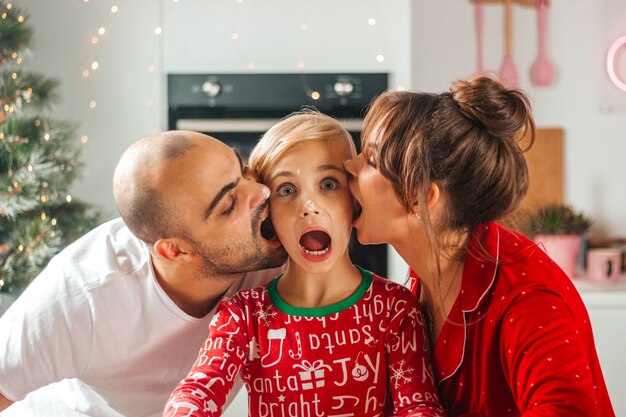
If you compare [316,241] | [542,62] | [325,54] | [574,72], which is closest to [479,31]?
[542,62]

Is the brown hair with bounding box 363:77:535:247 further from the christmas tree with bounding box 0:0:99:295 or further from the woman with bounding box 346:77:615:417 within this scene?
the christmas tree with bounding box 0:0:99:295

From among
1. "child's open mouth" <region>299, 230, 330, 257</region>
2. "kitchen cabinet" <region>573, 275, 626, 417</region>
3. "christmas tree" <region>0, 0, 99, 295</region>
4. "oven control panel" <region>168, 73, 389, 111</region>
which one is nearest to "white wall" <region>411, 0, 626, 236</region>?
"oven control panel" <region>168, 73, 389, 111</region>

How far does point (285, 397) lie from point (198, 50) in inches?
88.9

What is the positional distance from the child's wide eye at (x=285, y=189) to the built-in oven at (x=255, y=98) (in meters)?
1.91

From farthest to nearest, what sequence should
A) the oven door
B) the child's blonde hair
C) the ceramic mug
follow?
1. the oven door
2. the ceramic mug
3. the child's blonde hair

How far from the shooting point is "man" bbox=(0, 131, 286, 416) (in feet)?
3.86

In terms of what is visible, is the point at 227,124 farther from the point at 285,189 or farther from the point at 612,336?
the point at 285,189

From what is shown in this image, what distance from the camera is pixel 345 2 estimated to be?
10.1ft

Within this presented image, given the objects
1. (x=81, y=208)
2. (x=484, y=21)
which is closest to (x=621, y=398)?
(x=484, y=21)

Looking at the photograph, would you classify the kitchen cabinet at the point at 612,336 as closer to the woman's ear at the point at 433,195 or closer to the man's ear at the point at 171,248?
the woman's ear at the point at 433,195

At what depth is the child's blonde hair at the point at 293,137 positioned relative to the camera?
44.9 inches

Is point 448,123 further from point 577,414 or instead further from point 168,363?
point 168,363

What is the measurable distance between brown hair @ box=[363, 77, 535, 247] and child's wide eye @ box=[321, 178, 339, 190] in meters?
0.06

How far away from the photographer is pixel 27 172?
2658mm
